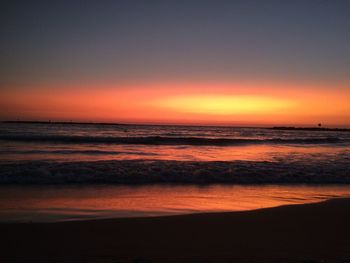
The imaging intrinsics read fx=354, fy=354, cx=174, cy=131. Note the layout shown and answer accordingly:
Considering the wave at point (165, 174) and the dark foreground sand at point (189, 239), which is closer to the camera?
the dark foreground sand at point (189, 239)

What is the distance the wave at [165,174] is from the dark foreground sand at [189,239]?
4.82 meters

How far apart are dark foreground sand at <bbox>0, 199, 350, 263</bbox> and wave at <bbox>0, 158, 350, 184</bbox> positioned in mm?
4817

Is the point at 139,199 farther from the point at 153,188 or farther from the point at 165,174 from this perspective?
the point at 165,174

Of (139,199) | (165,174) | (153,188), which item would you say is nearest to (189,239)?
(139,199)

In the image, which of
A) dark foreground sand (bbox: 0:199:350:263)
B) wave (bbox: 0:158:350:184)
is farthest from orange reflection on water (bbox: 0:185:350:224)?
wave (bbox: 0:158:350:184)

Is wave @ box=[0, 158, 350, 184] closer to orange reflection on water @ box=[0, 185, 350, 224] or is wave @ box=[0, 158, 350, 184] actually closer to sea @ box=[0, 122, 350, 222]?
sea @ box=[0, 122, 350, 222]

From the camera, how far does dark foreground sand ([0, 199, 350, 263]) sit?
427 cm

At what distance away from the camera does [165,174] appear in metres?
11.7

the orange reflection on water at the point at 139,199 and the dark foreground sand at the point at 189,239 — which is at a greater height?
the dark foreground sand at the point at 189,239

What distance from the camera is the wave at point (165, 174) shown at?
1060 cm

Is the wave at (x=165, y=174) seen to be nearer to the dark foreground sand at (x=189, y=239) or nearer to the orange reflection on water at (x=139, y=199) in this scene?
the orange reflection on water at (x=139, y=199)

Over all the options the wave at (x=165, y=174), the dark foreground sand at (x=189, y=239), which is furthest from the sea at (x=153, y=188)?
the dark foreground sand at (x=189, y=239)

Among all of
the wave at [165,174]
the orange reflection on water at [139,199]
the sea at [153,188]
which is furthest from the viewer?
the wave at [165,174]

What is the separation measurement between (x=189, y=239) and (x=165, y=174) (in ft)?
21.8
